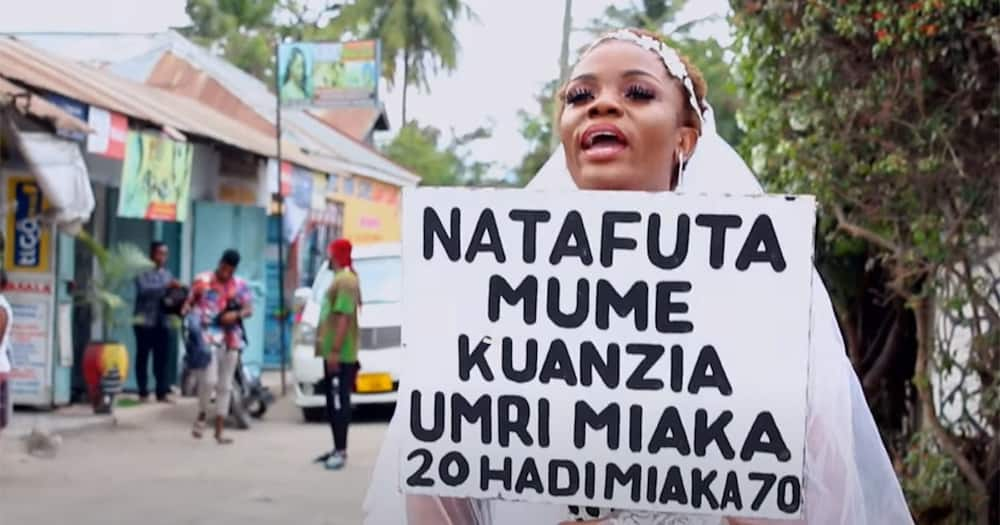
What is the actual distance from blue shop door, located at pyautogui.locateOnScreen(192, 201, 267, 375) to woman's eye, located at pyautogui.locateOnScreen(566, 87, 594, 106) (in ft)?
47.4

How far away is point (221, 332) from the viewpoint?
1272cm

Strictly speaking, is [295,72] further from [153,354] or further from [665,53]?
[665,53]

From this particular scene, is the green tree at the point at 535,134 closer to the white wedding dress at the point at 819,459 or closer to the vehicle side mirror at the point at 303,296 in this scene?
the vehicle side mirror at the point at 303,296

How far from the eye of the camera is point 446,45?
47.1 metres

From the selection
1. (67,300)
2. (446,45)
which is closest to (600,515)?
(67,300)

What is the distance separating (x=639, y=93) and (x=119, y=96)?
13028 millimetres

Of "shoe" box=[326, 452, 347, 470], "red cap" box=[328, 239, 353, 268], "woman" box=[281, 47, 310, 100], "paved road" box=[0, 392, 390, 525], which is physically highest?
"woman" box=[281, 47, 310, 100]

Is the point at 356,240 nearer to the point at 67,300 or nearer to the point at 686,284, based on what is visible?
the point at 67,300

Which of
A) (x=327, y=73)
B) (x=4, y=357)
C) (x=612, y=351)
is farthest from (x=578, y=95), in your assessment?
(x=327, y=73)

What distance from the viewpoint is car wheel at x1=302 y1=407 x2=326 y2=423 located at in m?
15.2

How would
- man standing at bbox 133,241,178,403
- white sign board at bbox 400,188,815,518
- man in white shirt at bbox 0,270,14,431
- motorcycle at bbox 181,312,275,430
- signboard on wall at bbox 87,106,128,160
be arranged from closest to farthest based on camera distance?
white sign board at bbox 400,188,815,518 → man in white shirt at bbox 0,270,14,431 → signboard on wall at bbox 87,106,128,160 → motorcycle at bbox 181,312,275,430 → man standing at bbox 133,241,178,403

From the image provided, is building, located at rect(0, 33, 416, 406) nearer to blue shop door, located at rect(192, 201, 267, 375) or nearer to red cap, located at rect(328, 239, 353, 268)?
blue shop door, located at rect(192, 201, 267, 375)

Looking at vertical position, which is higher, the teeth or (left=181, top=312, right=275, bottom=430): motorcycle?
the teeth

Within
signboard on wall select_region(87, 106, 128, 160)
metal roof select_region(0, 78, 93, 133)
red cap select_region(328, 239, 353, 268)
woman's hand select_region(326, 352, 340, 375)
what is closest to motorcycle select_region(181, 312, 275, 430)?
signboard on wall select_region(87, 106, 128, 160)
